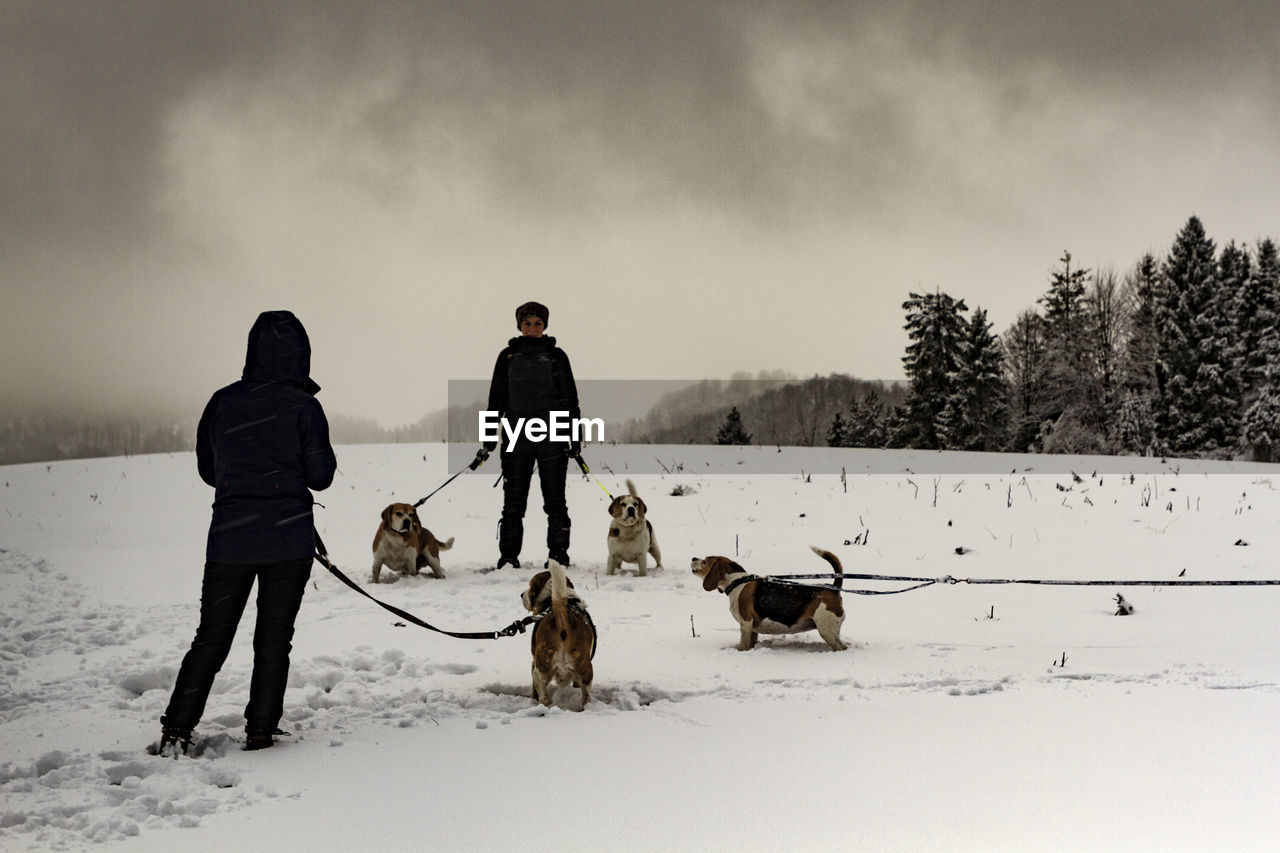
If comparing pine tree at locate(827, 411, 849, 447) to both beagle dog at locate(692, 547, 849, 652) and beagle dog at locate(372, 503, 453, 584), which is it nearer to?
beagle dog at locate(372, 503, 453, 584)

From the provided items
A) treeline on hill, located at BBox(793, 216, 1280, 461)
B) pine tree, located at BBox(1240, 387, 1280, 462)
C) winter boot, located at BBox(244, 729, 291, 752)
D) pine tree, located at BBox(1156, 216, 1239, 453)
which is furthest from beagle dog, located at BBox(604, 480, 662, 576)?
pine tree, located at BBox(1156, 216, 1239, 453)

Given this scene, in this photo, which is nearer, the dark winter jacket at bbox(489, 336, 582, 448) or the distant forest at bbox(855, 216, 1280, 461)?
the dark winter jacket at bbox(489, 336, 582, 448)

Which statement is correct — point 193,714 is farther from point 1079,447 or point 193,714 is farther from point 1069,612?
point 1079,447

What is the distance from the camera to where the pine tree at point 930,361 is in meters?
47.8

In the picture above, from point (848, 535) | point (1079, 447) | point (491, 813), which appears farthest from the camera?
point (1079, 447)

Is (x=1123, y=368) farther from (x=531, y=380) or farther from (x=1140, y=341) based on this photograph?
(x=531, y=380)

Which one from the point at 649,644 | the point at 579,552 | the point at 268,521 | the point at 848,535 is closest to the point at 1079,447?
the point at 848,535

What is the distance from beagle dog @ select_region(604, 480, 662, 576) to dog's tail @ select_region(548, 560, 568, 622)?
174 inches

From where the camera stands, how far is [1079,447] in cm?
4488

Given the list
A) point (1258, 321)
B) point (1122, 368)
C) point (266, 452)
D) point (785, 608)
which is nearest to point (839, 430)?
point (1122, 368)

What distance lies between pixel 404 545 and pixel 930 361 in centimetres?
4309

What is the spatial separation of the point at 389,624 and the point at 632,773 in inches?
162

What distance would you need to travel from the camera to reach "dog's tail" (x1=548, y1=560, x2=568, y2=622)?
465 centimetres

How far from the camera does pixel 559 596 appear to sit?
4699mm
